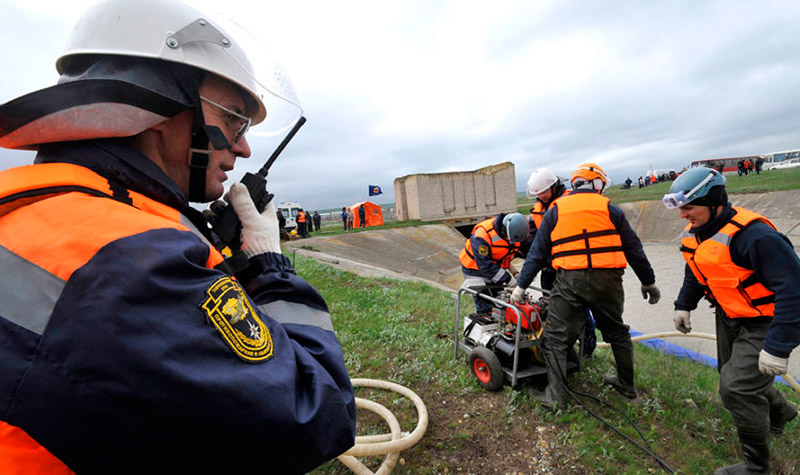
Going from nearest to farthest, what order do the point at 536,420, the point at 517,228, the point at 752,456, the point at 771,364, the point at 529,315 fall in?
the point at 771,364, the point at 752,456, the point at 536,420, the point at 529,315, the point at 517,228

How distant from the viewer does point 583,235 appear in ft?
12.4

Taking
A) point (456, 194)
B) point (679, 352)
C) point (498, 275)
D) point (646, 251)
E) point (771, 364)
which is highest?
point (456, 194)

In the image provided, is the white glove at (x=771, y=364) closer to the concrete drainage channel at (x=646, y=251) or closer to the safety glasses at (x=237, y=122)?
the concrete drainage channel at (x=646, y=251)

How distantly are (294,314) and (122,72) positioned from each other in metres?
1.00

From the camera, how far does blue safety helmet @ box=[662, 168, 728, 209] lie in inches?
122

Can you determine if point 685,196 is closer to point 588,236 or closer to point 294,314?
point 588,236

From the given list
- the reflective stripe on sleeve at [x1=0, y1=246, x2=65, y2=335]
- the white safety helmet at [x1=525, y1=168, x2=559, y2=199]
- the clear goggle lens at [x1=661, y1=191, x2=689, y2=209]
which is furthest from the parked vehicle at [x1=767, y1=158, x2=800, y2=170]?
the reflective stripe on sleeve at [x1=0, y1=246, x2=65, y2=335]

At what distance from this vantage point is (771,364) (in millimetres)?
2688

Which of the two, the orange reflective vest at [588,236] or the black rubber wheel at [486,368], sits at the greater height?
the orange reflective vest at [588,236]

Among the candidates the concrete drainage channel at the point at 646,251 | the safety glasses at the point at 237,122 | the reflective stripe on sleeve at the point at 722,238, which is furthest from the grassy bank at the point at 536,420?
the safety glasses at the point at 237,122

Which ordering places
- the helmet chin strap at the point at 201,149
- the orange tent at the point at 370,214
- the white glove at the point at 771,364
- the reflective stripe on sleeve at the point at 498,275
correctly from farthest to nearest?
the orange tent at the point at 370,214, the reflective stripe on sleeve at the point at 498,275, the white glove at the point at 771,364, the helmet chin strap at the point at 201,149

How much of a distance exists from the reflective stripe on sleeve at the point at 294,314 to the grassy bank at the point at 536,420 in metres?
2.23

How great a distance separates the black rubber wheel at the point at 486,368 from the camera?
391 centimetres

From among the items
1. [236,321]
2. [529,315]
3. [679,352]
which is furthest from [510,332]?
[236,321]
